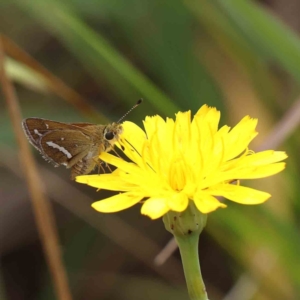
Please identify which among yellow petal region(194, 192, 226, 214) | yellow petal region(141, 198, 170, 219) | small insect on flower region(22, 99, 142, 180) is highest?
small insect on flower region(22, 99, 142, 180)

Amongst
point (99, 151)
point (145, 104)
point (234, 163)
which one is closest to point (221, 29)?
point (145, 104)

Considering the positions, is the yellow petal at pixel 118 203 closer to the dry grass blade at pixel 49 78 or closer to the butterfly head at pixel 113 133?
the butterfly head at pixel 113 133

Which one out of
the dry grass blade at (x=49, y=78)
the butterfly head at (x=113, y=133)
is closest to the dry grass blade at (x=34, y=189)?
the dry grass blade at (x=49, y=78)

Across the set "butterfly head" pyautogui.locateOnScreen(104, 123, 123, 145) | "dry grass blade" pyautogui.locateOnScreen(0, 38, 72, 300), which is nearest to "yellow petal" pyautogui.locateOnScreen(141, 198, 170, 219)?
"butterfly head" pyautogui.locateOnScreen(104, 123, 123, 145)

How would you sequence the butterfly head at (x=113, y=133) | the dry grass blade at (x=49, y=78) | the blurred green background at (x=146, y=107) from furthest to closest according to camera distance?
the blurred green background at (x=146, y=107), the dry grass blade at (x=49, y=78), the butterfly head at (x=113, y=133)

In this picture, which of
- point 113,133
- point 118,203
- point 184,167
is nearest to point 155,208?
point 118,203

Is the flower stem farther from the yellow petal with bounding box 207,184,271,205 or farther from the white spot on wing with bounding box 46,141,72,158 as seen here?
the white spot on wing with bounding box 46,141,72,158
